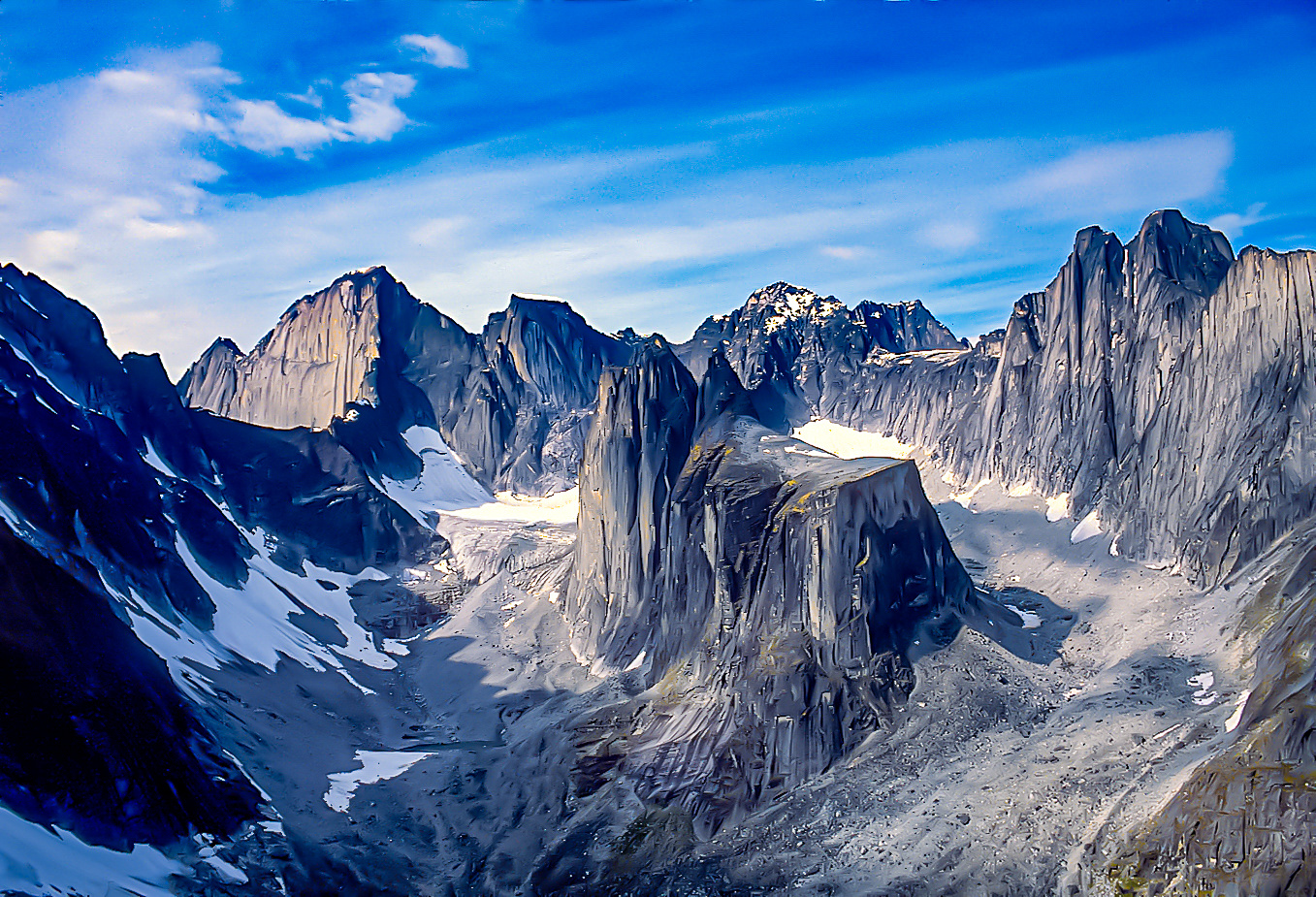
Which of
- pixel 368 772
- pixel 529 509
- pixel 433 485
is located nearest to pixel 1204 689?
pixel 368 772

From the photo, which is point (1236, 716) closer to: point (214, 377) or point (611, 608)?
point (611, 608)

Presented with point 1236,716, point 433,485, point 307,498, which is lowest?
point 1236,716

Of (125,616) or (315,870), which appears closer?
(315,870)

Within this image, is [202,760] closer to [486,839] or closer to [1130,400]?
[486,839]

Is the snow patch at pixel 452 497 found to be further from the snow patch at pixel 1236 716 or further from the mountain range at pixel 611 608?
the snow patch at pixel 1236 716

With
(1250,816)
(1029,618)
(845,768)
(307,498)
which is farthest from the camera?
(307,498)

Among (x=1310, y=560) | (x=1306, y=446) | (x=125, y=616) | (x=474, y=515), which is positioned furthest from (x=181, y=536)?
(x=1306, y=446)
